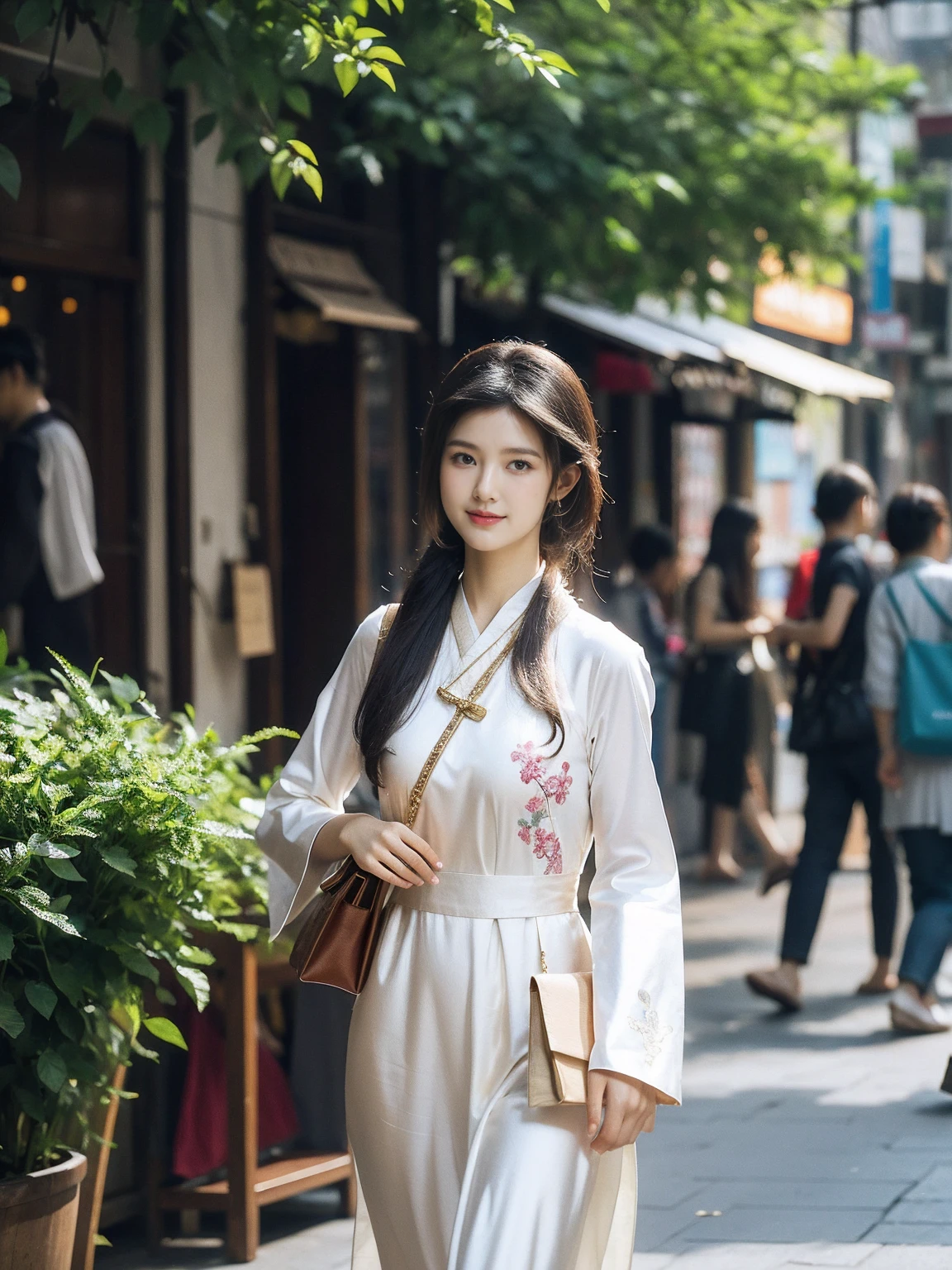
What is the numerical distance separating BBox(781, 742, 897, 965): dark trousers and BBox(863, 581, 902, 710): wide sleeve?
491 mm

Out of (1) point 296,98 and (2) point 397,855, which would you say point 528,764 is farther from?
(1) point 296,98

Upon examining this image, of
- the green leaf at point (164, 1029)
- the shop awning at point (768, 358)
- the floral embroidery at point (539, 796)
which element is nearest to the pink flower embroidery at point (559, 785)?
the floral embroidery at point (539, 796)

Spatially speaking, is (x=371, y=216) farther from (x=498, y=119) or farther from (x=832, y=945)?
(x=832, y=945)

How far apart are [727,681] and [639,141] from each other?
3660 mm

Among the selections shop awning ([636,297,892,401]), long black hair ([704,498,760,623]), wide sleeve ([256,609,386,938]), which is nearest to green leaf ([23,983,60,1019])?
wide sleeve ([256,609,386,938])

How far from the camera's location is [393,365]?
918cm

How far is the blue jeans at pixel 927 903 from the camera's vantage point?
22.5 feet

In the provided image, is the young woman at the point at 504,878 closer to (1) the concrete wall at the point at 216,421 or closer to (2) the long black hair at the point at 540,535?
(2) the long black hair at the point at 540,535

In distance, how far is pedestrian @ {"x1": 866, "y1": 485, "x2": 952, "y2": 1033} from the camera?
6930 mm

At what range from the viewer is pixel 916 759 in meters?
7.14

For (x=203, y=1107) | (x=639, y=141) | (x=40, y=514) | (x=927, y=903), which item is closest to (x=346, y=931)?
(x=203, y=1107)

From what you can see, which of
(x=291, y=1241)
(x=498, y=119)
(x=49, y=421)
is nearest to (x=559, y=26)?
(x=498, y=119)

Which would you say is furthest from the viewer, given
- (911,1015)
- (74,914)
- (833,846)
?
(833,846)

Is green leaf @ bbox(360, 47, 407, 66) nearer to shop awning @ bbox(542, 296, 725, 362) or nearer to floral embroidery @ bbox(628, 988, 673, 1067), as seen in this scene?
floral embroidery @ bbox(628, 988, 673, 1067)
